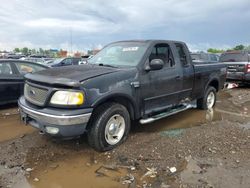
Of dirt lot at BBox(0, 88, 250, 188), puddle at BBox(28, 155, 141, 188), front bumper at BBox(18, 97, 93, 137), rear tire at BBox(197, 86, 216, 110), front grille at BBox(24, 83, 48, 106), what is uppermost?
front grille at BBox(24, 83, 48, 106)

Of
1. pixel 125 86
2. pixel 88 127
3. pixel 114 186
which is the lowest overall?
pixel 114 186

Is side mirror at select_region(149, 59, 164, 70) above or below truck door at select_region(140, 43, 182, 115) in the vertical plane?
above

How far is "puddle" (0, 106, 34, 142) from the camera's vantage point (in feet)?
16.8

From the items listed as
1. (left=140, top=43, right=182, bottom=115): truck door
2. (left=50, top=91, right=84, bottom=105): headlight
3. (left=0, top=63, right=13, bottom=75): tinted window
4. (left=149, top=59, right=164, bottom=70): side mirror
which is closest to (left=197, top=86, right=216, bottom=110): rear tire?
(left=140, top=43, right=182, bottom=115): truck door

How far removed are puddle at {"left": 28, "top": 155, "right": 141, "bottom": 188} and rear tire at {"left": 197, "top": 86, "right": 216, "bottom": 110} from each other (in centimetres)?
425

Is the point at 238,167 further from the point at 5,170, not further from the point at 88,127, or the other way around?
the point at 5,170

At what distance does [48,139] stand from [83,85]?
1.65m

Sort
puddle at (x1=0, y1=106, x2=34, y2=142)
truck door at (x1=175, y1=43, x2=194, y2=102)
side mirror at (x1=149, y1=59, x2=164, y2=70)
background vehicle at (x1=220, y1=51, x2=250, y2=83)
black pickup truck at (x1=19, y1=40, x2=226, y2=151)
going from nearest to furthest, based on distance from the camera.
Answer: black pickup truck at (x1=19, y1=40, x2=226, y2=151), side mirror at (x1=149, y1=59, x2=164, y2=70), puddle at (x1=0, y1=106, x2=34, y2=142), truck door at (x1=175, y1=43, x2=194, y2=102), background vehicle at (x1=220, y1=51, x2=250, y2=83)

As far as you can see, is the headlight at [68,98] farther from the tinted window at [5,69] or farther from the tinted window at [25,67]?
the tinted window at [25,67]

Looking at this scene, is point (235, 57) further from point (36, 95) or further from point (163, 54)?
point (36, 95)

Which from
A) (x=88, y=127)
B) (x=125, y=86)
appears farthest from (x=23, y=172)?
(x=125, y=86)

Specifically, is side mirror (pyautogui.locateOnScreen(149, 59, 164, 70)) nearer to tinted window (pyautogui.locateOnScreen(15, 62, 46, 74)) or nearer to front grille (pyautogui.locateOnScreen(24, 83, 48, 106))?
front grille (pyautogui.locateOnScreen(24, 83, 48, 106))

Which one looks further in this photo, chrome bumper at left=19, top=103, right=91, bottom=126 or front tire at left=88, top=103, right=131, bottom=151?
front tire at left=88, top=103, right=131, bottom=151

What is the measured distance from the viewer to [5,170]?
3658 millimetres
